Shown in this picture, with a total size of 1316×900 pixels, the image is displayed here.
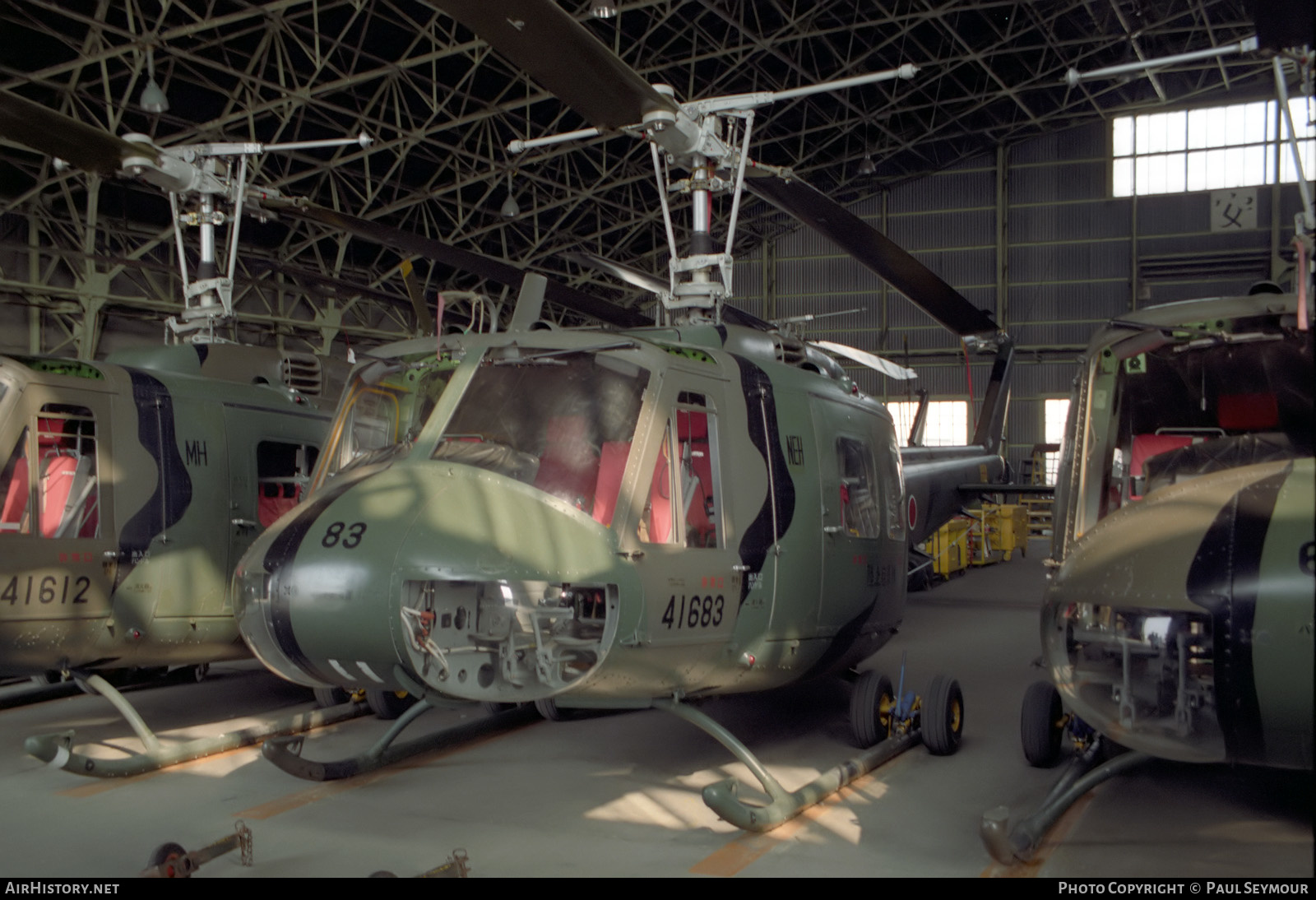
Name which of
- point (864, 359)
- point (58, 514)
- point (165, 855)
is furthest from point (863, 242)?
point (165, 855)

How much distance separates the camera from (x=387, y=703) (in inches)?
302

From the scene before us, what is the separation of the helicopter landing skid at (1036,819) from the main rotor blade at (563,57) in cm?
412

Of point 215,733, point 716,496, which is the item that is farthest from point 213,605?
point 716,496

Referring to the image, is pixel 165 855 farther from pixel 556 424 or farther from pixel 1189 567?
pixel 1189 567

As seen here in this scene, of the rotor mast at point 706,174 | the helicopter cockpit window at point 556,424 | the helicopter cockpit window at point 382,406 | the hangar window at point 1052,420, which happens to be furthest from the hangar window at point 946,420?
the helicopter cockpit window at point 556,424

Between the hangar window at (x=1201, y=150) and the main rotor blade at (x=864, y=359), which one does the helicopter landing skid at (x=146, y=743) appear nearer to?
the main rotor blade at (x=864, y=359)

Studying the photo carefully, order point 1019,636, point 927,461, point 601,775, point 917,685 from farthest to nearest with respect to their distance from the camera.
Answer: point 927,461
point 1019,636
point 917,685
point 601,775

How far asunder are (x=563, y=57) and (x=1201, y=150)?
27792 mm

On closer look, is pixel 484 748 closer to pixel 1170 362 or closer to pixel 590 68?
pixel 590 68

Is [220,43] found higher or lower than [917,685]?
higher

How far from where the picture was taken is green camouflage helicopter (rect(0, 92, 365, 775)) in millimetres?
6352

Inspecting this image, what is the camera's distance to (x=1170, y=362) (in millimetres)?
6039

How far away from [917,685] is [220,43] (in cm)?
1395

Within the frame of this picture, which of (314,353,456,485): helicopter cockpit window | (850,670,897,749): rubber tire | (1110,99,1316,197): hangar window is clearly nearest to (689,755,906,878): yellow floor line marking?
(850,670,897,749): rubber tire
